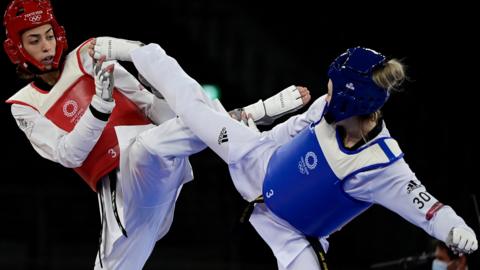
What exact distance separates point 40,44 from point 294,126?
4.59 ft

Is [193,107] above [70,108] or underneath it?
above

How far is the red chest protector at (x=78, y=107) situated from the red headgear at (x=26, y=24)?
0.37 ft

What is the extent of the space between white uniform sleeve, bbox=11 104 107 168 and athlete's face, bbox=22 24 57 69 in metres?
0.28

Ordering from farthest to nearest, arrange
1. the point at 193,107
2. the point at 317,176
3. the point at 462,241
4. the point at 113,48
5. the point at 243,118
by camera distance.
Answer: the point at 243,118
the point at 113,48
the point at 193,107
the point at 317,176
the point at 462,241

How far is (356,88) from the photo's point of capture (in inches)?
157

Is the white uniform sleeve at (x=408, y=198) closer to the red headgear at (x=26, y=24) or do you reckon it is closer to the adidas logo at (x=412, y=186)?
the adidas logo at (x=412, y=186)

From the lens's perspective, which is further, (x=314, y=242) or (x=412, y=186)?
(x=314, y=242)

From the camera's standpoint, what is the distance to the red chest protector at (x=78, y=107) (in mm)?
4789

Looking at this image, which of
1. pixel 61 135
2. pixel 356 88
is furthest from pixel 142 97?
pixel 356 88

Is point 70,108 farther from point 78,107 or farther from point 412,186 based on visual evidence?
point 412,186

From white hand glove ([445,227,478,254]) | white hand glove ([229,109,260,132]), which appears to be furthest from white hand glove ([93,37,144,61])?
white hand glove ([445,227,478,254])

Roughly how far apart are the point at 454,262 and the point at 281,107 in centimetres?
140

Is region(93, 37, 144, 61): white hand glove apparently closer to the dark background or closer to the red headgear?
the red headgear

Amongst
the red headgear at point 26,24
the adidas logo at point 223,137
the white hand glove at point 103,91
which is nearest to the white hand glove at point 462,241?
the adidas logo at point 223,137
